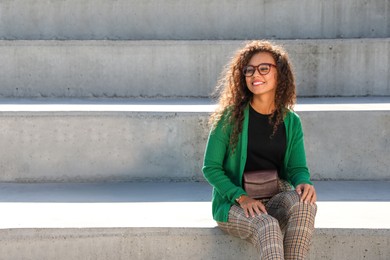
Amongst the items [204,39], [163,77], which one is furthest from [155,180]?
[204,39]

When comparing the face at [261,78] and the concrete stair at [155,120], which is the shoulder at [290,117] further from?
the concrete stair at [155,120]

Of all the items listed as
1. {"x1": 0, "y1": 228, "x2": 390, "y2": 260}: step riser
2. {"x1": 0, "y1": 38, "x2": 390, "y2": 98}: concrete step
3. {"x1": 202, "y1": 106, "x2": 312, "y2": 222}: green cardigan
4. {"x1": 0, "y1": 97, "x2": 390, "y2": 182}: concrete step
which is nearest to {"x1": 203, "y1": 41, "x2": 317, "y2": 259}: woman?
{"x1": 202, "y1": 106, "x2": 312, "y2": 222}: green cardigan

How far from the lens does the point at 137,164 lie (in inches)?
159

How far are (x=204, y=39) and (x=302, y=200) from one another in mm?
2795

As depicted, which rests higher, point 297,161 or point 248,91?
point 248,91

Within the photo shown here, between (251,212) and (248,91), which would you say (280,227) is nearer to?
(251,212)

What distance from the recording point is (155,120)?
13.2ft

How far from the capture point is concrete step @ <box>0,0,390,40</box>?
213 inches

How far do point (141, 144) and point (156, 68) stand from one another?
3.59 feet

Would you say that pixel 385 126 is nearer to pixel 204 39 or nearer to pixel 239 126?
pixel 239 126

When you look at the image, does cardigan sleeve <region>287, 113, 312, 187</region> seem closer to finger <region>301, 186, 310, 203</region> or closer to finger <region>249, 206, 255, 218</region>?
finger <region>301, 186, 310, 203</region>

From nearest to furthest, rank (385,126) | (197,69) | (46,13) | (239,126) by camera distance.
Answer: (239,126)
(385,126)
(197,69)
(46,13)

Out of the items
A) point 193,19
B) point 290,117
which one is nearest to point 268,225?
point 290,117

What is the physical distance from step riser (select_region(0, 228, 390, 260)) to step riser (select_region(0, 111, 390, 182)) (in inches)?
37.6
